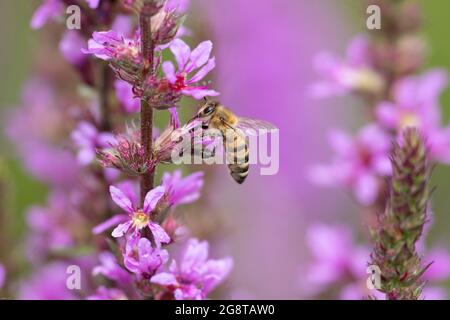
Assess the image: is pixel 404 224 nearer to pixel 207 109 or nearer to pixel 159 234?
pixel 159 234

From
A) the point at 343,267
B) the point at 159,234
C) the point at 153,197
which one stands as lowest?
the point at 343,267

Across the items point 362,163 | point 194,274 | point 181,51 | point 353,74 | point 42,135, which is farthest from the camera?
point 42,135

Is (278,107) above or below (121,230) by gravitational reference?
above

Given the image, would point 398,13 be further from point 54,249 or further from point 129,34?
point 54,249

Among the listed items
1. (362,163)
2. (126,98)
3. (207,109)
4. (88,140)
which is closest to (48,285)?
(88,140)

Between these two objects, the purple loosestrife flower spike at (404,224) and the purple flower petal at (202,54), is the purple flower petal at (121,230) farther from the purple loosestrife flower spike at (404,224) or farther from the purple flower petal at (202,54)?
the purple loosestrife flower spike at (404,224)

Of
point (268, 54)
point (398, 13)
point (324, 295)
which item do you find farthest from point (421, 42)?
point (268, 54)

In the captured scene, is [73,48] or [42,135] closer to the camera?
[73,48]
